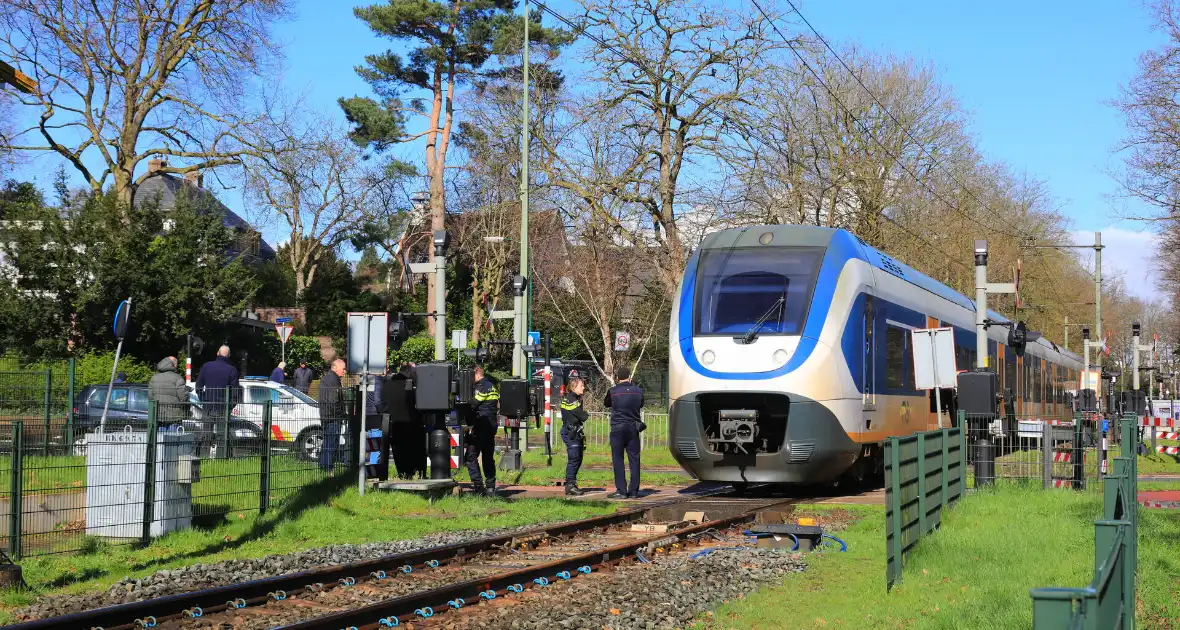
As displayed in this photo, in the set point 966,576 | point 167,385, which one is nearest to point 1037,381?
point 167,385

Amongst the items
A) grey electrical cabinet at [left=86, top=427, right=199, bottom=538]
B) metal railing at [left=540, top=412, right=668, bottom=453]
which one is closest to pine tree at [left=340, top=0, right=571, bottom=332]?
metal railing at [left=540, top=412, right=668, bottom=453]

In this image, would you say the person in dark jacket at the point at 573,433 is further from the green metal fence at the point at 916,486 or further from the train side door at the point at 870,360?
the green metal fence at the point at 916,486

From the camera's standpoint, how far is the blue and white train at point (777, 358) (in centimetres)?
1623

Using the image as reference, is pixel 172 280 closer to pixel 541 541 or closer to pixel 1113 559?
pixel 541 541

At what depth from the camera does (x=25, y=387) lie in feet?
62.8

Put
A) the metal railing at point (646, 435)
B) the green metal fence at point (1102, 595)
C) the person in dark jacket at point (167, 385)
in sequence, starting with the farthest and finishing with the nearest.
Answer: the metal railing at point (646, 435) → the person in dark jacket at point (167, 385) → the green metal fence at point (1102, 595)

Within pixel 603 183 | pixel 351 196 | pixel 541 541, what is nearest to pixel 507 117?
pixel 603 183

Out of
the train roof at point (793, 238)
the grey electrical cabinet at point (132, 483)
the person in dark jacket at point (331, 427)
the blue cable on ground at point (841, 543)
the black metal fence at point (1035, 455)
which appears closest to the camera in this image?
the grey electrical cabinet at point (132, 483)

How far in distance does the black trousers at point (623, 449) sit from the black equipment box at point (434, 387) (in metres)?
2.32

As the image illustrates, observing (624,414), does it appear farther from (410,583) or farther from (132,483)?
(410,583)

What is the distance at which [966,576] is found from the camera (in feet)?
31.7

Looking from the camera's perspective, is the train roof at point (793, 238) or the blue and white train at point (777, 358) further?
the train roof at point (793, 238)

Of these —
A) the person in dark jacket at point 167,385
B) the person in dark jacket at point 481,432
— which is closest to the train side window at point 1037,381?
the person in dark jacket at point 481,432

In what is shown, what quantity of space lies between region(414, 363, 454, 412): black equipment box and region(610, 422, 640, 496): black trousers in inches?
91.4
